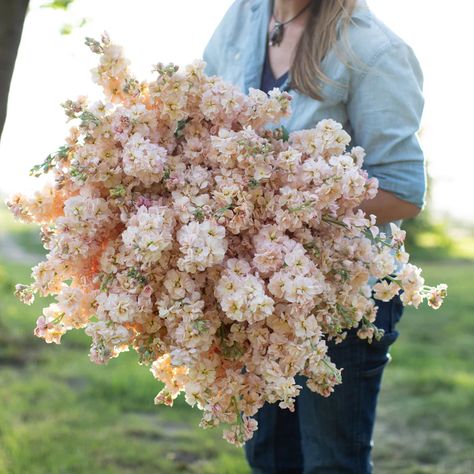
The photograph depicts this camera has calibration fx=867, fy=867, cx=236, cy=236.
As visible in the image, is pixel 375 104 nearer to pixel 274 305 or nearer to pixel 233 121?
pixel 233 121

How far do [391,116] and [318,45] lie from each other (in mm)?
282

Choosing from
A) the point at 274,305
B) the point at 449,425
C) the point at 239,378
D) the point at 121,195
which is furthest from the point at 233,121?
the point at 449,425

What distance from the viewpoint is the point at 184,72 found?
6.40 feet

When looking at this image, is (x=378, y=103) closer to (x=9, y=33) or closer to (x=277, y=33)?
(x=277, y=33)

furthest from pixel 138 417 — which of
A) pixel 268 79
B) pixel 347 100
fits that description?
pixel 347 100

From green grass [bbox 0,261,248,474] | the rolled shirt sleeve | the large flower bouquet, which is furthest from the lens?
green grass [bbox 0,261,248,474]

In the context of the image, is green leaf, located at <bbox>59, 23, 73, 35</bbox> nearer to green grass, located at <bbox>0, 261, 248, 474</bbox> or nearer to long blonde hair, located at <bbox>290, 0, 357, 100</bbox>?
long blonde hair, located at <bbox>290, 0, 357, 100</bbox>

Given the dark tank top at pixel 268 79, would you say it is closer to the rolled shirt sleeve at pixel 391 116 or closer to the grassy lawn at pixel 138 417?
the rolled shirt sleeve at pixel 391 116

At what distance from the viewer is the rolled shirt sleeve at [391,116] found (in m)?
2.21

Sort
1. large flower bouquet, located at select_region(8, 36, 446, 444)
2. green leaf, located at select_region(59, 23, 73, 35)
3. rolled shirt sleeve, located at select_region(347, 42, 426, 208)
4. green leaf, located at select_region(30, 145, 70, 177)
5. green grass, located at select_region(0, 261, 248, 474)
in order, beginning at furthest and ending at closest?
green grass, located at select_region(0, 261, 248, 474)
green leaf, located at select_region(59, 23, 73, 35)
rolled shirt sleeve, located at select_region(347, 42, 426, 208)
green leaf, located at select_region(30, 145, 70, 177)
large flower bouquet, located at select_region(8, 36, 446, 444)

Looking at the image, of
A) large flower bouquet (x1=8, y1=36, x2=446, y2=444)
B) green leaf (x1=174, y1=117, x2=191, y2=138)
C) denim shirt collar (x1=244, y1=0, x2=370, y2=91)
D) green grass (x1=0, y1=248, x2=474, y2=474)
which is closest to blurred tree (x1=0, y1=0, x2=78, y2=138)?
large flower bouquet (x1=8, y1=36, x2=446, y2=444)

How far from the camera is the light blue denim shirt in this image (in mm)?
2211

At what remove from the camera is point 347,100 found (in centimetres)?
229

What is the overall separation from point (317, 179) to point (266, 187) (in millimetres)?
116
